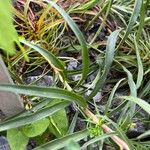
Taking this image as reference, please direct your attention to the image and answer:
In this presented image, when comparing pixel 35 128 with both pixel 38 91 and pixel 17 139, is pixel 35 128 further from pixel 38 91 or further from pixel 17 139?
pixel 38 91

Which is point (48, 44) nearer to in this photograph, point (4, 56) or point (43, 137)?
point (4, 56)

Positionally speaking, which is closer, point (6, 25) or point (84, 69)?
point (6, 25)

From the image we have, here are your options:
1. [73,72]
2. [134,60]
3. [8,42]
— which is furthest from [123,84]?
[8,42]

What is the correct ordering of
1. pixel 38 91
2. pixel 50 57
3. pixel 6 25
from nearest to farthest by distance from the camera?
pixel 6 25, pixel 38 91, pixel 50 57

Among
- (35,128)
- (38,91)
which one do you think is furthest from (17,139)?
(38,91)

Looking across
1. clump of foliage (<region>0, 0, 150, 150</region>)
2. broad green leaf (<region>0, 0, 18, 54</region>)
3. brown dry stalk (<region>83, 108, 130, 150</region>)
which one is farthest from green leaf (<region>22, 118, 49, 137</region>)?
broad green leaf (<region>0, 0, 18, 54</region>)

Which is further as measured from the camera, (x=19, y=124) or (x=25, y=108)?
(x=25, y=108)

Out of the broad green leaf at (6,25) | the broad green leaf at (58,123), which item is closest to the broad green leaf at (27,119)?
the broad green leaf at (58,123)

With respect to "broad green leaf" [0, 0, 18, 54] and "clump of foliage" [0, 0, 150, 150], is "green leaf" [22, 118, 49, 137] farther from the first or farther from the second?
"broad green leaf" [0, 0, 18, 54]
